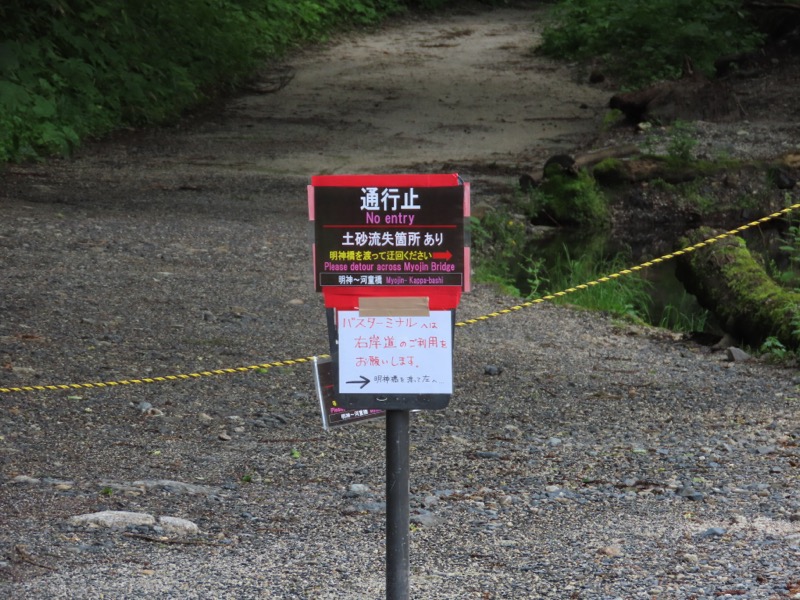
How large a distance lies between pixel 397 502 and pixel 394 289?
0.51 metres

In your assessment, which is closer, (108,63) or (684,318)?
(684,318)

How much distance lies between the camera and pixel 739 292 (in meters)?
7.81

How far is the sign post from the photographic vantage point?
9.59 ft

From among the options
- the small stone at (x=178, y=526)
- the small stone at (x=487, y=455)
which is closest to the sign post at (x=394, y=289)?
the small stone at (x=178, y=526)

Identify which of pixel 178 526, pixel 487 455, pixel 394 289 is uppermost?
pixel 394 289

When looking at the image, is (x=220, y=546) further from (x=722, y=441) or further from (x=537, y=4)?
(x=537, y=4)

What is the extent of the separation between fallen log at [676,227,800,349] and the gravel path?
0.39m

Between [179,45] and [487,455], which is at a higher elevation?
[179,45]

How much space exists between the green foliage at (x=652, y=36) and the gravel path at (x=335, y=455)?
11502 mm

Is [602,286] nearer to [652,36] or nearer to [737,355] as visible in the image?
[737,355]

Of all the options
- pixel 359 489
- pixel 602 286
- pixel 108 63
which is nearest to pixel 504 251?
pixel 602 286

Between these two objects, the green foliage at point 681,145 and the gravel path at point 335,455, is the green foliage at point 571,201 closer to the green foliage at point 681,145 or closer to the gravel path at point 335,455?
the green foliage at point 681,145

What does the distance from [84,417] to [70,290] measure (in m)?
2.52

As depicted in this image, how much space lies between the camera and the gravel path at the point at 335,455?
3770 millimetres
